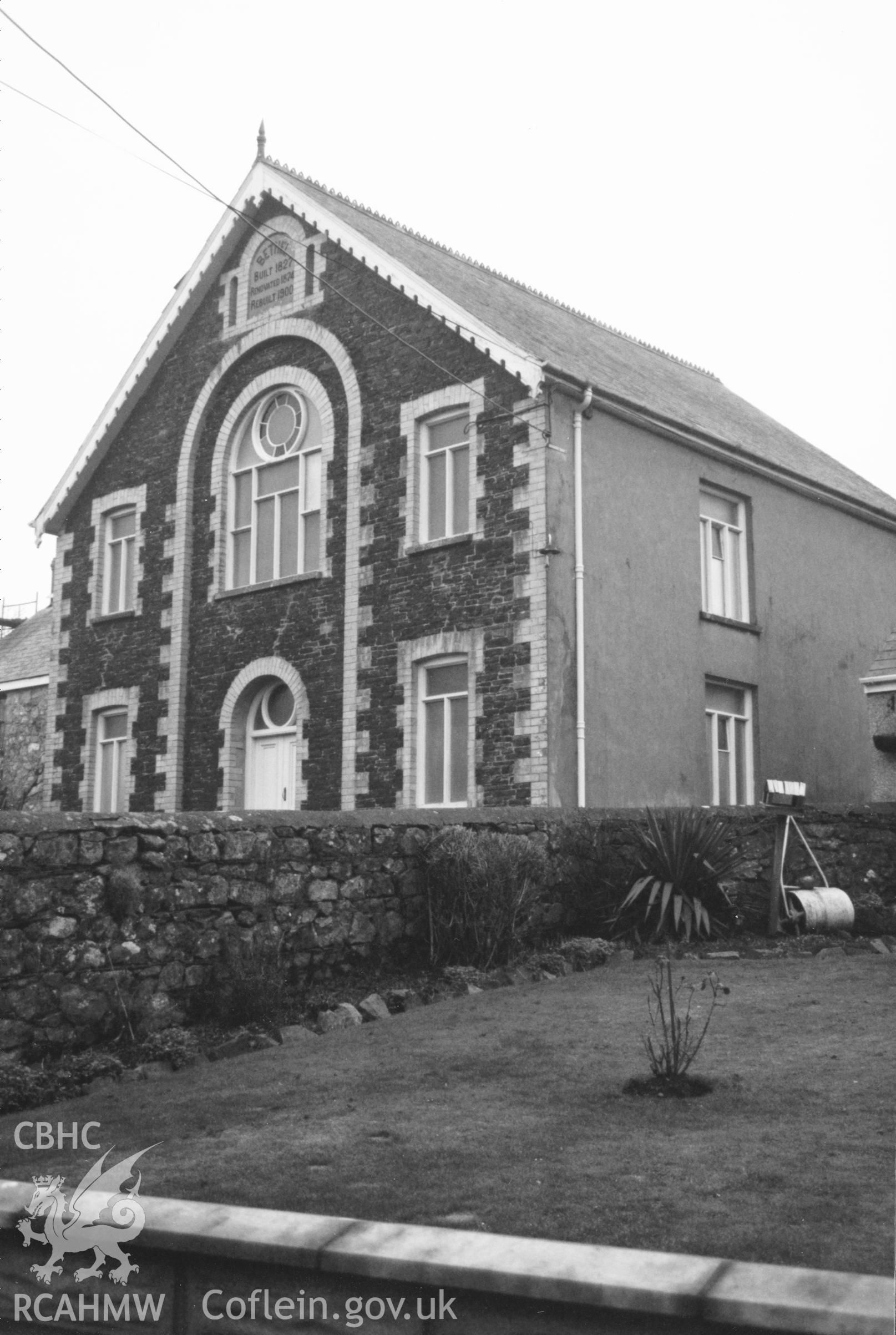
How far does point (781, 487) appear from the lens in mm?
22641

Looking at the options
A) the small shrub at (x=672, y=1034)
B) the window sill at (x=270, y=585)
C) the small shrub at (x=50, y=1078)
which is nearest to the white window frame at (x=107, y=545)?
the window sill at (x=270, y=585)

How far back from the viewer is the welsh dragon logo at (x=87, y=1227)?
14.6 ft

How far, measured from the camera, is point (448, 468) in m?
19.4

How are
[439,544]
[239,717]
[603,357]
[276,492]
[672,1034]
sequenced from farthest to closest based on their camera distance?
[603,357] < [276,492] < [239,717] < [439,544] < [672,1034]

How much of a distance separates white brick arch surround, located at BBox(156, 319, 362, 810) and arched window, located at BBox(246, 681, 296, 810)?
123 cm

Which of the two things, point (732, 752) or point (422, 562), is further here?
point (732, 752)

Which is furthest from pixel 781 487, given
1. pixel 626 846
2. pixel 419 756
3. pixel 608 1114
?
pixel 608 1114

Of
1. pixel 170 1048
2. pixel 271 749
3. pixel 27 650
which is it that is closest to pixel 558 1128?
pixel 170 1048

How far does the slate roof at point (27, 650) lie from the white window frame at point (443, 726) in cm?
1050

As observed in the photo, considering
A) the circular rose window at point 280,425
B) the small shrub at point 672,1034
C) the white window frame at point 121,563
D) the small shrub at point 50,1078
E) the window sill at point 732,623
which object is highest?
the circular rose window at point 280,425

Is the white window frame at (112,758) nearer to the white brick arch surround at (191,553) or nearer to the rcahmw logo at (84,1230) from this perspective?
the white brick arch surround at (191,553)

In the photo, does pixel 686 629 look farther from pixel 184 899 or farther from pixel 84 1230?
pixel 84 1230

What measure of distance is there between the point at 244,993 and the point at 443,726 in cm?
869

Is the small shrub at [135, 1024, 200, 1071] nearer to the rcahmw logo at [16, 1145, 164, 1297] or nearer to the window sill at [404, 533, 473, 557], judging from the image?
the rcahmw logo at [16, 1145, 164, 1297]
